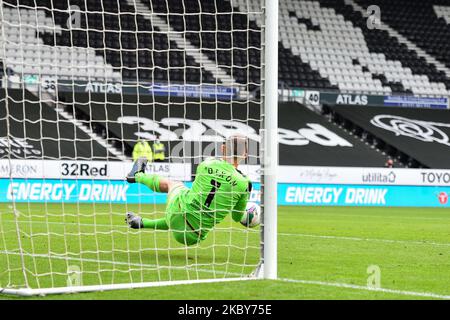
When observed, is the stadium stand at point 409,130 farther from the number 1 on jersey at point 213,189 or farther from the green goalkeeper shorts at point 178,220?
the number 1 on jersey at point 213,189

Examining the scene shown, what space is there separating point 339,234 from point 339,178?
12452mm

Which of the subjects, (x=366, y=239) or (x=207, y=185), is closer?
(x=207, y=185)

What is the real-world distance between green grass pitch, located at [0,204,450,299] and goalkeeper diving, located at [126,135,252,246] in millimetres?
220

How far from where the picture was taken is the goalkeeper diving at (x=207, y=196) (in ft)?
28.5

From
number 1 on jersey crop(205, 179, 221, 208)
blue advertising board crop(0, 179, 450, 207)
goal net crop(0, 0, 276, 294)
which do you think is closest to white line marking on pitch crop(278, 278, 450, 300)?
goal net crop(0, 0, 276, 294)

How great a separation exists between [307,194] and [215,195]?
1645cm

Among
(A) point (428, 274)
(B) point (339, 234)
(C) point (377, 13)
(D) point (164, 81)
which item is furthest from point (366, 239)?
(C) point (377, 13)

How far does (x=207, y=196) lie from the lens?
8.88 metres

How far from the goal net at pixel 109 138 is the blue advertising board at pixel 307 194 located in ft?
0.22

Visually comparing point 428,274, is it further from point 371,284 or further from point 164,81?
point 164,81

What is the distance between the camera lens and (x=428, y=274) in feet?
27.9

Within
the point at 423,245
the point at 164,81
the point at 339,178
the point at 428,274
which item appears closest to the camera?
the point at 428,274

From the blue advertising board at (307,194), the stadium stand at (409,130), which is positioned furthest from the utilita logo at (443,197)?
the stadium stand at (409,130)

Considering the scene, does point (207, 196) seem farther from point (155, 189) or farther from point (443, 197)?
point (443, 197)
